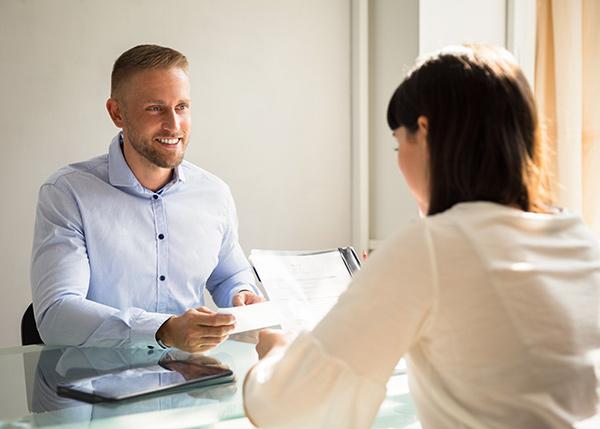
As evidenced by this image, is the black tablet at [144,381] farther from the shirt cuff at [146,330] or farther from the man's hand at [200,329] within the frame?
the shirt cuff at [146,330]

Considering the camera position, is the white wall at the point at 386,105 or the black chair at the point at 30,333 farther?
the white wall at the point at 386,105

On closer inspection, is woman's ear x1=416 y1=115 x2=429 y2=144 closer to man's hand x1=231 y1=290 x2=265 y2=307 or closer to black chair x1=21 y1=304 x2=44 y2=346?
man's hand x1=231 y1=290 x2=265 y2=307

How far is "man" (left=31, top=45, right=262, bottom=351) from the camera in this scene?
8.05ft

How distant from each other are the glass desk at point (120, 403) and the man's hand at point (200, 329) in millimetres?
56

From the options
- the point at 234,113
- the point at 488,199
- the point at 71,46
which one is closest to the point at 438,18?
the point at 234,113

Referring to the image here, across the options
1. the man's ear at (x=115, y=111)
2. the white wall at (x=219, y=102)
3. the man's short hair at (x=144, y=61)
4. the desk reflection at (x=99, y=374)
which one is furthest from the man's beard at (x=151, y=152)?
the white wall at (x=219, y=102)

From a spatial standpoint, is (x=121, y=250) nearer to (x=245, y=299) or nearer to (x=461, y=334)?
(x=245, y=299)

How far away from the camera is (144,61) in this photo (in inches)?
108

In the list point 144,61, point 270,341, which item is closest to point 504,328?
point 270,341

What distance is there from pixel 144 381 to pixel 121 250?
90 centimetres

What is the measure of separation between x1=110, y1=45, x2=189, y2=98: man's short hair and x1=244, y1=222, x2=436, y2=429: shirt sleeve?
5.56ft

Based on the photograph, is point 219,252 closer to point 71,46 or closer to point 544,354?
point 71,46

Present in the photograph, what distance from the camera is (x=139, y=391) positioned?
1.70 metres

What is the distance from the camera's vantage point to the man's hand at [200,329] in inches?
78.1
